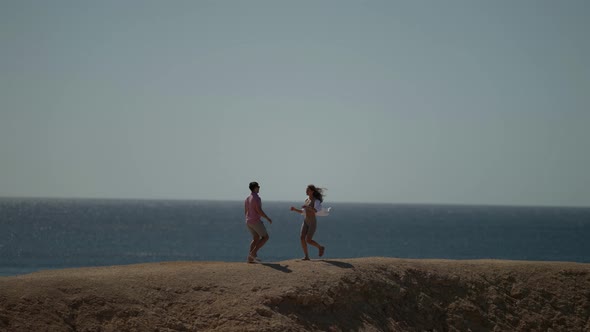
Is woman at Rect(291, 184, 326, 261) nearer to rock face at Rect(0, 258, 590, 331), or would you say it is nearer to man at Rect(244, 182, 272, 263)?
rock face at Rect(0, 258, 590, 331)

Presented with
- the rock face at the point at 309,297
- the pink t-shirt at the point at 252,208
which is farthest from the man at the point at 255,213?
the rock face at the point at 309,297

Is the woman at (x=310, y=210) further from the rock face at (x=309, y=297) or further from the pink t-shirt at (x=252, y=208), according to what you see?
the pink t-shirt at (x=252, y=208)

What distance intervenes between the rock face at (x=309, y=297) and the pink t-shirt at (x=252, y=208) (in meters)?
1.32

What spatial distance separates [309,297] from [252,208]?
3.21 metres

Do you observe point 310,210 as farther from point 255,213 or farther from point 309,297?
point 309,297

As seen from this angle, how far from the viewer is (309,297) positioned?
17.1 metres

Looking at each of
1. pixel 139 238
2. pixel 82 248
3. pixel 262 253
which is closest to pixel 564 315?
pixel 262 253

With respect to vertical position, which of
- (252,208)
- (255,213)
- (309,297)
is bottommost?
(309,297)

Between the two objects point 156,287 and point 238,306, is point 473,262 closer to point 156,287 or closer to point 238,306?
point 238,306

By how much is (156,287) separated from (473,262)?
10.7 meters

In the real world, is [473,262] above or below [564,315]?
above

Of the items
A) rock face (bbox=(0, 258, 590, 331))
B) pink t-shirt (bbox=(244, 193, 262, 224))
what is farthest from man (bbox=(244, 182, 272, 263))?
rock face (bbox=(0, 258, 590, 331))

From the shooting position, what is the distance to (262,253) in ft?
249

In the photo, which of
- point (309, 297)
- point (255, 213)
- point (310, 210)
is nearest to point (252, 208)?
point (255, 213)
